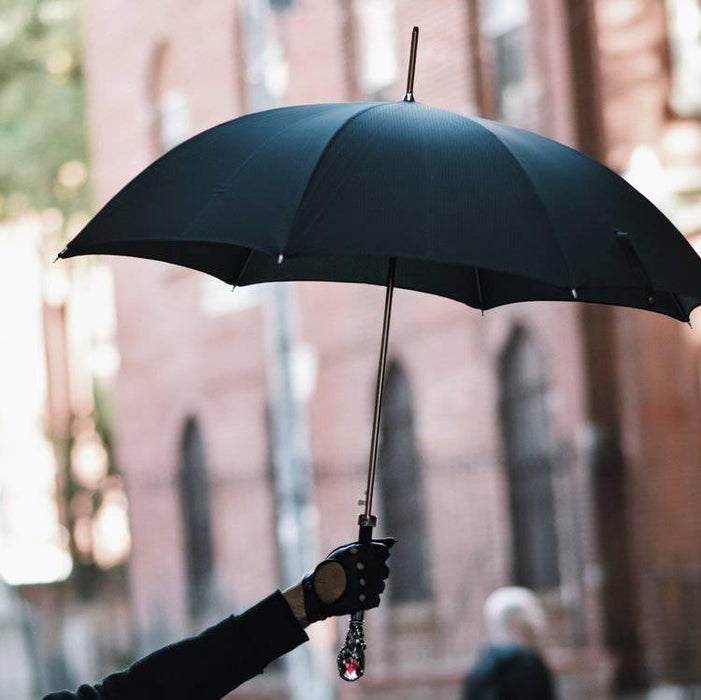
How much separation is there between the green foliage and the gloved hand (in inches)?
939

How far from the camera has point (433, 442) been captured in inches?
698

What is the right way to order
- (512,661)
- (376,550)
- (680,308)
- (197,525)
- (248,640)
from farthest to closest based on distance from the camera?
(197,525), (512,661), (680,308), (376,550), (248,640)

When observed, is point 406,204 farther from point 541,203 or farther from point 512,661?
point 512,661

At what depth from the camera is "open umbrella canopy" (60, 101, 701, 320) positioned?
357 cm

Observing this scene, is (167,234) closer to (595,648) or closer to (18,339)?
(595,648)

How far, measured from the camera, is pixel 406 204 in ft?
11.8

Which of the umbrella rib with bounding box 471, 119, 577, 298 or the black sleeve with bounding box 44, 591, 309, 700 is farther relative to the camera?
the umbrella rib with bounding box 471, 119, 577, 298

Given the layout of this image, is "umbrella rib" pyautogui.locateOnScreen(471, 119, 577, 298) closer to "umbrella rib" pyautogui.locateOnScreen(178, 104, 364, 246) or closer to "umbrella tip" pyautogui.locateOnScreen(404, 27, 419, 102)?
"umbrella tip" pyautogui.locateOnScreen(404, 27, 419, 102)

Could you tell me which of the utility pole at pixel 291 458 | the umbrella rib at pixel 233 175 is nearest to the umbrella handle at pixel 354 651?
the umbrella rib at pixel 233 175

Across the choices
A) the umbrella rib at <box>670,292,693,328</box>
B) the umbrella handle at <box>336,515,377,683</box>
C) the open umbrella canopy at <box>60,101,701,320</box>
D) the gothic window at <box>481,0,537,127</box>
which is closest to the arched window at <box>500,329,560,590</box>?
the gothic window at <box>481,0,537,127</box>

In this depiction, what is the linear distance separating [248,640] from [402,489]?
602 inches

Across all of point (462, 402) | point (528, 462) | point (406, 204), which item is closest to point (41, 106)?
point (462, 402)

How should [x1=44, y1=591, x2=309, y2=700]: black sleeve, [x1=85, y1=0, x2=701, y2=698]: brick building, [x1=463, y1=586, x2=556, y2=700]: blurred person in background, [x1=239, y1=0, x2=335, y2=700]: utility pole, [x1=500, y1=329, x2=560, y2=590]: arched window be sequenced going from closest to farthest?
[x1=44, y1=591, x2=309, y2=700]: black sleeve < [x1=463, y1=586, x2=556, y2=700]: blurred person in background < [x1=239, y1=0, x2=335, y2=700]: utility pole < [x1=85, y1=0, x2=701, y2=698]: brick building < [x1=500, y1=329, x2=560, y2=590]: arched window

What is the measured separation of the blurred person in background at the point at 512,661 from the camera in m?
8.28
